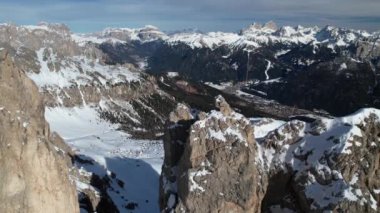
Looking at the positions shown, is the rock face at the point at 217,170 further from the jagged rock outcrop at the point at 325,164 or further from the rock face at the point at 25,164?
the rock face at the point at 25,164

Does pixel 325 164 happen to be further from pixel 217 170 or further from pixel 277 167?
pixel 217 170

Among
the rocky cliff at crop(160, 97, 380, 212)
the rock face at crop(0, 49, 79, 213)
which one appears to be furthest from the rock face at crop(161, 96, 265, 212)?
the rock face at crop(0, 49, 79, 213)

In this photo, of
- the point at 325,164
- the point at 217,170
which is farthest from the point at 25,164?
the point at 325,164

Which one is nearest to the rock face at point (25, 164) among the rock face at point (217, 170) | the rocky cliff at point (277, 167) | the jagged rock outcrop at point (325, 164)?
the rock face at point (217, 170)

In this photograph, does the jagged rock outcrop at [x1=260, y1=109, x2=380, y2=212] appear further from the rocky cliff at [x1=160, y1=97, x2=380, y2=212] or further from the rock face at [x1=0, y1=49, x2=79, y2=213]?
the rock face at [x1=0, y1=49, x2=79, y2=213]

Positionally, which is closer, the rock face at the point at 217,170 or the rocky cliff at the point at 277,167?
the rocky cliff at the point at 277,167

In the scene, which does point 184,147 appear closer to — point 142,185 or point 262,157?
point 262,157
